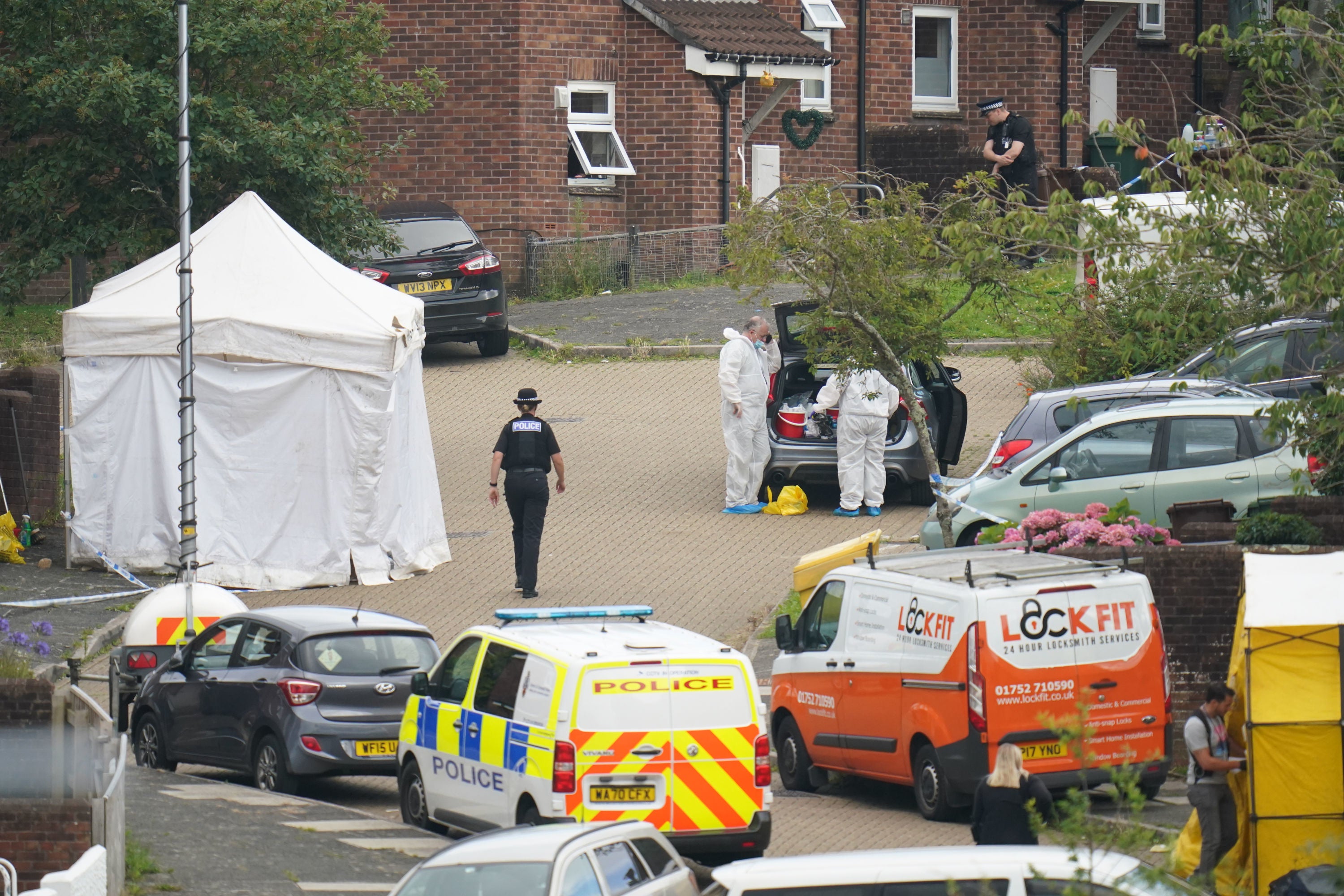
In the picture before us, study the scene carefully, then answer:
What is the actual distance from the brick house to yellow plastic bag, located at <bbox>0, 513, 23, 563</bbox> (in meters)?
13.4

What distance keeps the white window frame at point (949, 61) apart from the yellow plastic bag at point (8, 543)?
21.8 metres

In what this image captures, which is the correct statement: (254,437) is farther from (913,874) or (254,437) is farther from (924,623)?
(913,874)

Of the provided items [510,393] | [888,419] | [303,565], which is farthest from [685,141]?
[303,565]

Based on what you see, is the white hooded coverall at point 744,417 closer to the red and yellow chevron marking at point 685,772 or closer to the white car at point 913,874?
the red and yellow chevron marking at point 685,772

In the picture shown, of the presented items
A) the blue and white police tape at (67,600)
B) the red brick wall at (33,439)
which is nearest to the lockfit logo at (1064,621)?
the blue and white police tape at (67,600)

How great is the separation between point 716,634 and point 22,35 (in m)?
11.4

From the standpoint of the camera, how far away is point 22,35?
21.8m

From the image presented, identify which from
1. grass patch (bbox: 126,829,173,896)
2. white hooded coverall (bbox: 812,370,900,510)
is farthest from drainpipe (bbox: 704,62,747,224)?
grass patch (bbox: 126,829,173,896)

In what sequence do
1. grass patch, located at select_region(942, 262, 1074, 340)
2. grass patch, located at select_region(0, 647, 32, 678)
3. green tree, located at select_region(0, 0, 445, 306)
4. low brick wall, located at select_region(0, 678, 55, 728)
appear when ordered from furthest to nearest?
green tree, located at select_region(0, 0, 445, 306)
grass patch, located at select_region(942, 262, 1074, 340)
grass patch, located at select_region(0, 647, 32, 678)
low brick wall, located at select_region(0, 678, 55, 728)

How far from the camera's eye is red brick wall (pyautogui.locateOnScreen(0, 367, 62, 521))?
72.1ft

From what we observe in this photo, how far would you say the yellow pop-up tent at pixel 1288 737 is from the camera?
10336 millimetres

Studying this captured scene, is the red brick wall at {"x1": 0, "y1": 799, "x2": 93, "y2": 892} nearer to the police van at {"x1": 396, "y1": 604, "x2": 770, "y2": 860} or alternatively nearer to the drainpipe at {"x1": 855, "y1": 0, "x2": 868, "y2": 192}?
the police van at {"x1": 396, "y1": 604, "x2": 770, "y2": 860}

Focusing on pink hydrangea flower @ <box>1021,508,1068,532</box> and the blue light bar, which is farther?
pink hydrangea flower @ <box>1021,508,1068,532</box>

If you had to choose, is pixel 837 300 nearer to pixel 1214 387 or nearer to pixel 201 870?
pixel 1214 387
